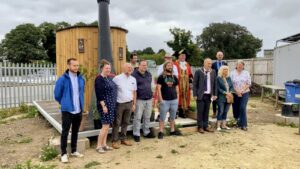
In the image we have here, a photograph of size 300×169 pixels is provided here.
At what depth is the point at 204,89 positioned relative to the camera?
6742 mm

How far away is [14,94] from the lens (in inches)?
445

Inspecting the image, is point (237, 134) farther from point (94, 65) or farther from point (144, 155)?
point (94, 65)

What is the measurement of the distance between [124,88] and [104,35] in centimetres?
149

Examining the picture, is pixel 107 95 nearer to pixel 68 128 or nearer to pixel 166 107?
pixel 68 128

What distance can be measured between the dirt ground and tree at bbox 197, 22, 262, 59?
43.6m

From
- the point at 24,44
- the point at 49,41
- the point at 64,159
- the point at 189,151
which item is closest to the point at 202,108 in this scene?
the point at 189,151

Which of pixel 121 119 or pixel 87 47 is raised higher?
pixel 87 47

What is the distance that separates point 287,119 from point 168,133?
3.78m

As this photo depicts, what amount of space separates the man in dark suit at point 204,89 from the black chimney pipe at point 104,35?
2.02 meters

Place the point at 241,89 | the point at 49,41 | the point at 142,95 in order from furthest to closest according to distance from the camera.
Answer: the point at 49,41 < the point at 241,89 < the point at 142,95

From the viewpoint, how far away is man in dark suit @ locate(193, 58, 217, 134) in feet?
22.1

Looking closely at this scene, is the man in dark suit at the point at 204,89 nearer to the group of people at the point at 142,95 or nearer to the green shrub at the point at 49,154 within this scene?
the group of people at the point at 142,95

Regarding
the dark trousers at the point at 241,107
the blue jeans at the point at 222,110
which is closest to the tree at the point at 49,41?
the dark trousers at the point at 241,107

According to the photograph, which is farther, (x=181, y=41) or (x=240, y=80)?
(x=181, y=41)
